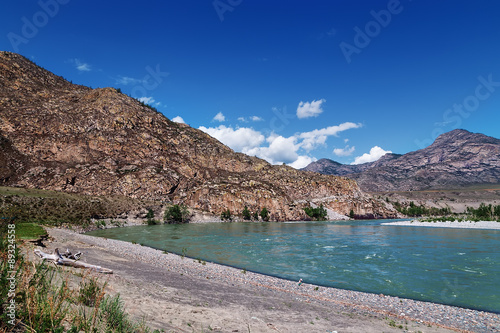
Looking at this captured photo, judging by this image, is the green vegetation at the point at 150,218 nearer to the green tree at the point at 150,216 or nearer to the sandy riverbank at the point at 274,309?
the green tree at the point at 150,216

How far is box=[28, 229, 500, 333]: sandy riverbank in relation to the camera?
32.1 ft

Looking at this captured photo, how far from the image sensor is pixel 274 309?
1279cm

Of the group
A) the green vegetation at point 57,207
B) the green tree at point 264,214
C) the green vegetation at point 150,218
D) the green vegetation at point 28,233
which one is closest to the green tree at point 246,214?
the green tree at point 264,214

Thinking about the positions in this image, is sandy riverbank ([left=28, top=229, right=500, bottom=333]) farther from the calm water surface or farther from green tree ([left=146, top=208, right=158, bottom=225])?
green tree ([left=146, top=208, right=158, bottom=225])

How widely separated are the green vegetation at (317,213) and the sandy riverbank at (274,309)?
120 metres

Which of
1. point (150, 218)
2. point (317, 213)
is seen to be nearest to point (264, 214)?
point (317, 213)

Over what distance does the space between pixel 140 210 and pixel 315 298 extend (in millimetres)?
91187

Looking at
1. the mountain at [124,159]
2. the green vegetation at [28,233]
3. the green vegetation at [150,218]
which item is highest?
the mountain at [124,159]

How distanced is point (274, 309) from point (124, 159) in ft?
437

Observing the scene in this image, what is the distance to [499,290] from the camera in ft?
61.7

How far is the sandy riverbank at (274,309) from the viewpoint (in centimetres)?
980

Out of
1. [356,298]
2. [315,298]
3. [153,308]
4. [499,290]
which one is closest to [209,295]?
[153,308]

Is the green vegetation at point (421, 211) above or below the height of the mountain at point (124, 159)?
below

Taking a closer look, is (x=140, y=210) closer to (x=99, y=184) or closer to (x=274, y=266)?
(x=99, y=184)
